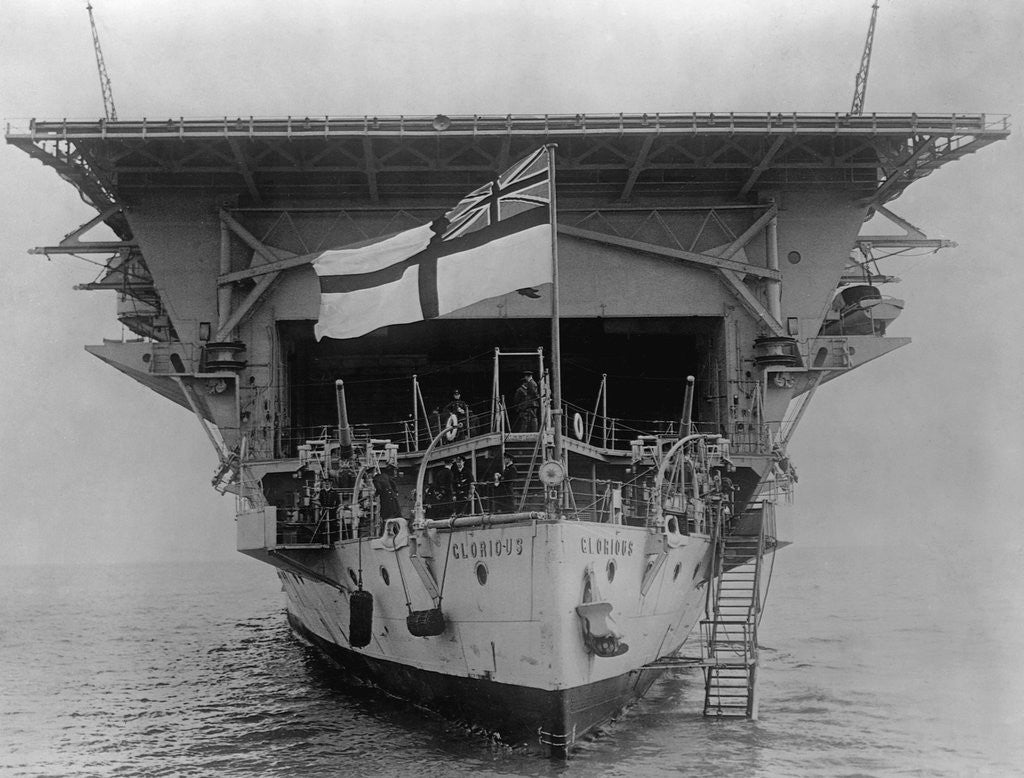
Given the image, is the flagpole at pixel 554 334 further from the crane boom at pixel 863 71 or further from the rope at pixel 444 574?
the crane boom at pixel 863 71

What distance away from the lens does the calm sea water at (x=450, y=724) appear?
16172mm

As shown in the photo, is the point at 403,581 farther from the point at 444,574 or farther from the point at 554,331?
the point at 554,331

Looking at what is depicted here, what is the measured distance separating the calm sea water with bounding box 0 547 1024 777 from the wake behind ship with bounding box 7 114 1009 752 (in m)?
1.10

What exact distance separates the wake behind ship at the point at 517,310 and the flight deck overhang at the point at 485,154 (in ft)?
0.21

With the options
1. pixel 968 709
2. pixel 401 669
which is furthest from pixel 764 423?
pixel 401 669

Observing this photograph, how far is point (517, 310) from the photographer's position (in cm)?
2442

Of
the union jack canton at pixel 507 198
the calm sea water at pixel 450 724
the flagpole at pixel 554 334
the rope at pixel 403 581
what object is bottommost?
the calm sea water at pixel 450 724

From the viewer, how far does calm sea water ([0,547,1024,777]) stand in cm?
1617

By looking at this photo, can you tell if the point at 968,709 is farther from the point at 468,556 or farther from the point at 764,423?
the point at 468,556

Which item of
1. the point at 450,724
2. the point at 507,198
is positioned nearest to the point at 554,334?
the point at 507,198

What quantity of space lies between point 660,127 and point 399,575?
10.8 meters

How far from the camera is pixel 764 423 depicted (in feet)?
78.8

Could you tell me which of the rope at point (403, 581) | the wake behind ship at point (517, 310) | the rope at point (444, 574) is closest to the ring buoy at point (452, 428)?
the wake behind ship at point (517, 310)

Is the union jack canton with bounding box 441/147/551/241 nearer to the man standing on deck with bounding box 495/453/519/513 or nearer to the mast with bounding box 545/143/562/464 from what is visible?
the mast with bounding box 545/143/562/464
